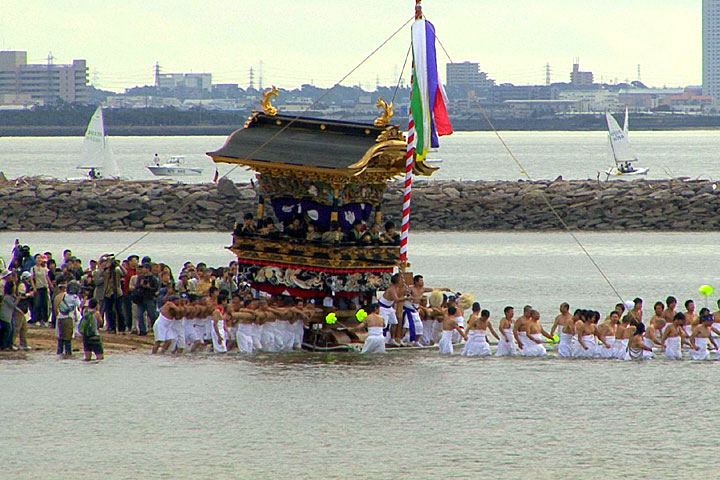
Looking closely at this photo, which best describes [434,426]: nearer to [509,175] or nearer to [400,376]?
[400,376]

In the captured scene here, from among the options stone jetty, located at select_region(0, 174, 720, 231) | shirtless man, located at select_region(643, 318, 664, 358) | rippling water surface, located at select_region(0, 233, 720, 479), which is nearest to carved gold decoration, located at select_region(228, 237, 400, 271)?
rippling water surface, located at select_region(0, 233, 720, 479)

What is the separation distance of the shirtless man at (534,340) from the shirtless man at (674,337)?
7.05ft

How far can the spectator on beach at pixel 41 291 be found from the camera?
26.5 meters

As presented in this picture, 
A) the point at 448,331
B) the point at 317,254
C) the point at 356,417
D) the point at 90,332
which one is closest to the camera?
the point at 356,417

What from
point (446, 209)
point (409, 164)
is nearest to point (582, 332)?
point (409, 164)

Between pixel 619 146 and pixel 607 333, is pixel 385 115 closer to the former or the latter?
pixel 607 333

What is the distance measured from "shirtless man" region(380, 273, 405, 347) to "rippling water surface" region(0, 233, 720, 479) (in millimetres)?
630

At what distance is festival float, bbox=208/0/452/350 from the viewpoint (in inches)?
933

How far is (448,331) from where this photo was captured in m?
24.1

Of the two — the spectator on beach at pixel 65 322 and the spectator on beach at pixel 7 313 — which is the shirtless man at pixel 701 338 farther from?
the spectator on beach at pixel 7 313

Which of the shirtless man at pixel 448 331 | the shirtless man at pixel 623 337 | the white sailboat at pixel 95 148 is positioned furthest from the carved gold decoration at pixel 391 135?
the white sailboat at pixel 95 148

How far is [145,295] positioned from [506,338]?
7368mm

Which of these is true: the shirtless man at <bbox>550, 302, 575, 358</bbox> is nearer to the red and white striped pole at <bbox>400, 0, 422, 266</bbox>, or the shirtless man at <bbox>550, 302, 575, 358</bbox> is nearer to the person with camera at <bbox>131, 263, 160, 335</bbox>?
the red and white striped pole at <bbox>400, 0, 422, 266</bbox>

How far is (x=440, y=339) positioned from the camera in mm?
24984
